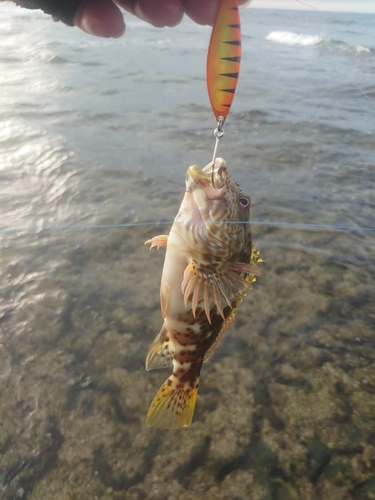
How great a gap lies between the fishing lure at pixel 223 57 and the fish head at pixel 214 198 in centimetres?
53

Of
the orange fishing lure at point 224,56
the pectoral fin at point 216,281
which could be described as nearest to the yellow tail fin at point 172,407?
the pectoral fin at point 216,281

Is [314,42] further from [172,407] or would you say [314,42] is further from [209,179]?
[172,407]

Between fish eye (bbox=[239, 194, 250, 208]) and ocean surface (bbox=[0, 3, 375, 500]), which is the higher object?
fish eye (bbox=[239, 194, 250, 208])

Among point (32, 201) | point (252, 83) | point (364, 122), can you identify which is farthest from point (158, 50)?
point (32, 201)

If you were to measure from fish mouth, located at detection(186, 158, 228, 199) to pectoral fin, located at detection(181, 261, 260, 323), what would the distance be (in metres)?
0.46

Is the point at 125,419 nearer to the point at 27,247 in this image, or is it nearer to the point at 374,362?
the point at 374,362

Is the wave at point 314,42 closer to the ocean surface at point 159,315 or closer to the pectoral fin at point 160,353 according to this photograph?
the ocean surface at point 159,315

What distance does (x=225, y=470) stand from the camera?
332 cm

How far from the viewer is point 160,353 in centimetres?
332

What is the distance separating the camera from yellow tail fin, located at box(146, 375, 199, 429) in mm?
3137

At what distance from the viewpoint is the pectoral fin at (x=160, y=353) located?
10.7 ft

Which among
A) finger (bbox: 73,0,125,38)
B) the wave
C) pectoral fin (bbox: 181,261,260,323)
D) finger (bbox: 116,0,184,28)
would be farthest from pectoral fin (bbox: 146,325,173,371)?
the wave

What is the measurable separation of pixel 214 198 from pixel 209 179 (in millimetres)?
123

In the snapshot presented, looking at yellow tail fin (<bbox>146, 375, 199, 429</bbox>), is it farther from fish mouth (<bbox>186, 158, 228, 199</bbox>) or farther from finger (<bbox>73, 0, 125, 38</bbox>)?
finger (<bbox>73, 0, 125, 38</bbox>)
